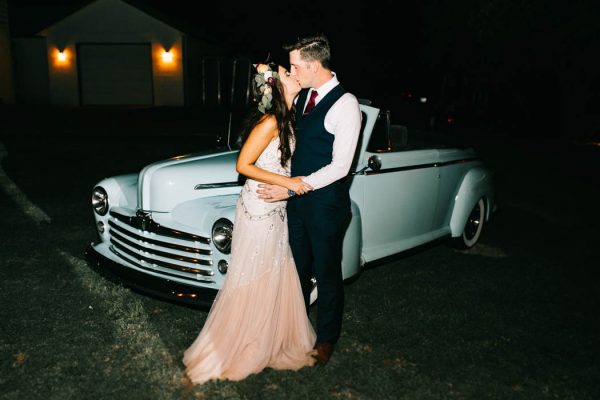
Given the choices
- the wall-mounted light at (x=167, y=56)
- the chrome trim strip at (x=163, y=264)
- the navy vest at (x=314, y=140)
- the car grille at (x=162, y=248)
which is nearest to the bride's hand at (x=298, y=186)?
the navy vest at (x=314, y=140)

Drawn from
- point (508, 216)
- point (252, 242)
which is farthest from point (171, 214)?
point (508, 216)

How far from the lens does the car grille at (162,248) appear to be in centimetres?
389

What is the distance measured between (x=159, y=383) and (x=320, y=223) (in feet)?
4.42

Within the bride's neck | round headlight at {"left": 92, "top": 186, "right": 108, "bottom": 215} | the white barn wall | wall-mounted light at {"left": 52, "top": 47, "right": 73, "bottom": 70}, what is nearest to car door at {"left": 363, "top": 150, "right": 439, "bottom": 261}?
the bride's neck

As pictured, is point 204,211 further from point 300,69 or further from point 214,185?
point 300,69

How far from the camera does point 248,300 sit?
11.3ft

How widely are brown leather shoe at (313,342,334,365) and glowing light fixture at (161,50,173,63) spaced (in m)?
24.7

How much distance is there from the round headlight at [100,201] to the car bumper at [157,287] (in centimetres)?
57

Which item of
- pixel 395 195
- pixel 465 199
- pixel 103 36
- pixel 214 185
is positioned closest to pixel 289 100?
pixel 214 185

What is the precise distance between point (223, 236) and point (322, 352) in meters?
1.01

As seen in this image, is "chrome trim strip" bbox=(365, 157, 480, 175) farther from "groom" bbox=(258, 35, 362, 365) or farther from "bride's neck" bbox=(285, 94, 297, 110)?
"bride's neck" bbox=(285, 94, 297, 110)

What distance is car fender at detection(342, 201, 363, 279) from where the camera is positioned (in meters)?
4.21

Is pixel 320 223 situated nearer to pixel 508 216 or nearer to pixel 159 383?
pixel 159 383

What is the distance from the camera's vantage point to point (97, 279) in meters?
5.02
